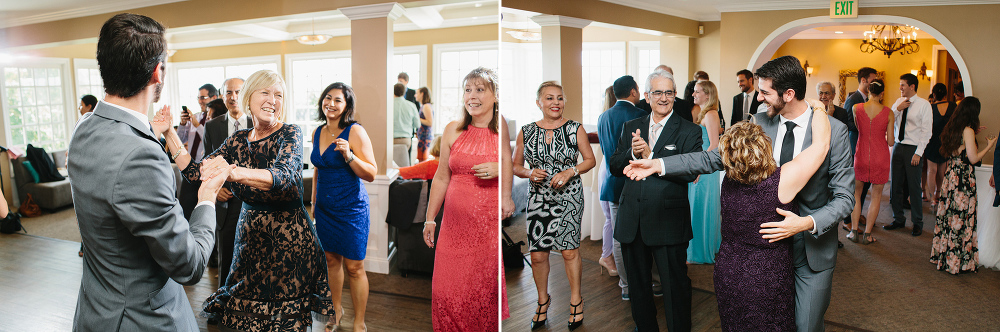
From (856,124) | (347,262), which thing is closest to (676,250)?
(856,124)

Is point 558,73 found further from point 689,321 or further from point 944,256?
point 944,256

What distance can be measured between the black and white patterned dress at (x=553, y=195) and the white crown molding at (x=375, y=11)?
0.56m

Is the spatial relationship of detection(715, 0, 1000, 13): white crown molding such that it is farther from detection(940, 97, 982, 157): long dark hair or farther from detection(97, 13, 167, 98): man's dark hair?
detection(97, 13, 167, 98): man's dark hair

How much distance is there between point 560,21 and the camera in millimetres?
1608

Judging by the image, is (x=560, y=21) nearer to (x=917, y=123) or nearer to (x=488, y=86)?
(x=488, y=86)

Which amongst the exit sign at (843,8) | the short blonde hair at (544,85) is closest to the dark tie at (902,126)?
the exit sign at (843,8)

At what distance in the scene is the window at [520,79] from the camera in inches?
59.1

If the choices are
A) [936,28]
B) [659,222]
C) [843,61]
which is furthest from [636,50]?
[843,61]

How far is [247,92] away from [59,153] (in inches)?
19.7

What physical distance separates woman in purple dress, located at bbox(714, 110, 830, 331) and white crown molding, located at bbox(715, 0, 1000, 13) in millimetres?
643

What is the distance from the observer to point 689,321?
2.23 meters

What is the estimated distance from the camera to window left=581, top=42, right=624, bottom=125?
1647 mm

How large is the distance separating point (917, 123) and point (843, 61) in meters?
0.45

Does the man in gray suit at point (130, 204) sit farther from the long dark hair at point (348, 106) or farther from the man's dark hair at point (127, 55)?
the long dark hair at point (348, 106)
